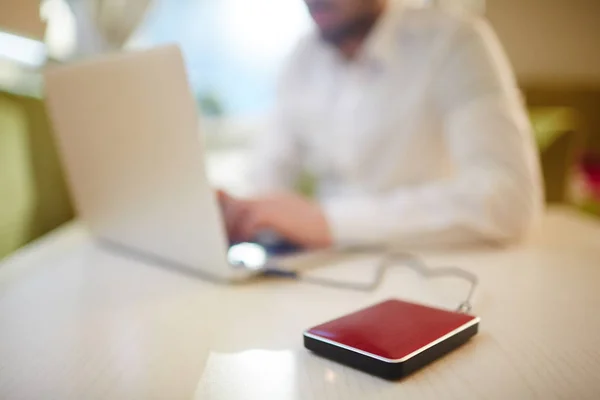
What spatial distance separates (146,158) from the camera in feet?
2.22

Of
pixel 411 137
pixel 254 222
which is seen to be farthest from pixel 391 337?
pixel 411 137

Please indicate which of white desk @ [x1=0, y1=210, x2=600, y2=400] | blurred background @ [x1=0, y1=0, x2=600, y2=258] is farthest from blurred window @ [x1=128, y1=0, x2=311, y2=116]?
white desk @ [x1=0, y1=210, x2=600, y2=400]

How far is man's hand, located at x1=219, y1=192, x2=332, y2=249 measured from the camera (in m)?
0.78

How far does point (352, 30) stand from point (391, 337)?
722 millimetres

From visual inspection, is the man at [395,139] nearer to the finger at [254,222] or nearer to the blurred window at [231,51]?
the finger at [254,222]

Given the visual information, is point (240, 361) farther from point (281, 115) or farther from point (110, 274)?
point (281, 115)

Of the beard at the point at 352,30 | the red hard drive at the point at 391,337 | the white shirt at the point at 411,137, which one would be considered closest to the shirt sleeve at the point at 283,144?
the white shirt at the point at 411,137

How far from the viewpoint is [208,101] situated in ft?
6.82

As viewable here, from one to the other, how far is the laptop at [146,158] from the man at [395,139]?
0.10 meters

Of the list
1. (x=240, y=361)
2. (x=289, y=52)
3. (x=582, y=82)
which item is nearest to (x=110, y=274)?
(x=240, y=361)

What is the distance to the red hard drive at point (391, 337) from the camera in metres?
0.42

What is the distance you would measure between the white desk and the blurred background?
0.18 m

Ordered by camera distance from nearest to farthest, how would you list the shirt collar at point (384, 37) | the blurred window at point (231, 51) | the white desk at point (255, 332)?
the white desk at point (255, 332)
the shirt collar at point (384, 37)
the blurred window at point (231, 51)

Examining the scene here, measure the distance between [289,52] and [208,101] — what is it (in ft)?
2.75
